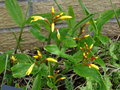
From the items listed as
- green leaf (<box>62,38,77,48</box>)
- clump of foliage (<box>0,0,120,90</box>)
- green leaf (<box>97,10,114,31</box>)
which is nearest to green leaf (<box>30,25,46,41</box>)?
clump of foliage (<box>0,0,120,90</box>)

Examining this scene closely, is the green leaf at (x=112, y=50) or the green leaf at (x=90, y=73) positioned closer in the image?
the green leaf at (x=90, y=73)

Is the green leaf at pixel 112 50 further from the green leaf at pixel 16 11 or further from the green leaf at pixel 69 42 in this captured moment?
the green leaf at pixel 16 11

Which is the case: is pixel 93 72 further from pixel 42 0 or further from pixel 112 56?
pixel 42 0

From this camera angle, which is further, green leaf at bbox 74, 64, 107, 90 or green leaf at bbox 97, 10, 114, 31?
green leaf at bbox 97, 10, 114, 31

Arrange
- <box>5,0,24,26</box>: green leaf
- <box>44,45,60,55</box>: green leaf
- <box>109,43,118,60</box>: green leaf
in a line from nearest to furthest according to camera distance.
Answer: <box>44,45,60,55</box>: green leaf, <box>5,0,24,26</box>: green leaf, <box>109,43,118,60</box>: green leaf

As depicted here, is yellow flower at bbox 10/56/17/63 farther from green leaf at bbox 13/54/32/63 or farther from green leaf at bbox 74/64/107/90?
green leaf at bbox 74/64/107/90

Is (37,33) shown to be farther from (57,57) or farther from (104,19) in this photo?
(104,19)

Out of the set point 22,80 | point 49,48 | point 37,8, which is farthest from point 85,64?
point 37,8

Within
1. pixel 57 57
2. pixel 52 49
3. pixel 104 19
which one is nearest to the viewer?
pixel 52 49

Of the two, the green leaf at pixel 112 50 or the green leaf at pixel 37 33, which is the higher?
the green leaf at pixel 37 33

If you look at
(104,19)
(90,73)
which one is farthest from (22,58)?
(104,19)

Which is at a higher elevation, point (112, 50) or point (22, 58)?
point (22, 58)

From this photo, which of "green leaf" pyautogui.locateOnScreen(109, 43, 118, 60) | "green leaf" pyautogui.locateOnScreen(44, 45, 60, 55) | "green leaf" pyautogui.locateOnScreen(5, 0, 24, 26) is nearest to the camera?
"green leaf" pyautogui.locateOnScreen(44, 45, 60, 55)

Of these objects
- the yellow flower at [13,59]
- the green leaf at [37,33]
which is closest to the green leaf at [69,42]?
the green leaf at [37,33]
